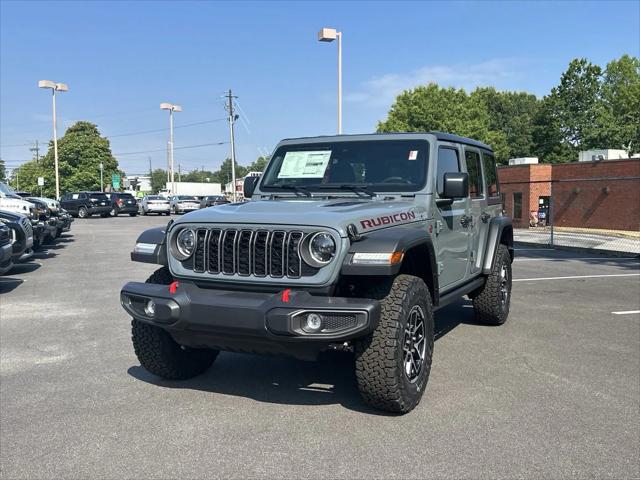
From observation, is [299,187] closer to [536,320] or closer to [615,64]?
[536,320]

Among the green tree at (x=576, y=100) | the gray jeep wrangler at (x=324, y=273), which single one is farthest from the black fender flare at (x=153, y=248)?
the green tree at (x=576, y=100)

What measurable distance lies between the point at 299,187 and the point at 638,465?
3.20 meters

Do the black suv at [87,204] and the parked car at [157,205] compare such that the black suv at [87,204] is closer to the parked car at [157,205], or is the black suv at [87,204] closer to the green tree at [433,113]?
the parked car at [157,205]

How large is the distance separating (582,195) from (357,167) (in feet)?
92.5

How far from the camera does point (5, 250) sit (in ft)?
30.1

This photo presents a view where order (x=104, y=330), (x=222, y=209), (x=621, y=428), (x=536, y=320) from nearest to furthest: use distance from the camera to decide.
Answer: (x=621, y=428) < (x=222, y=209) < (x=104, y=330) < (x=536, y=320)

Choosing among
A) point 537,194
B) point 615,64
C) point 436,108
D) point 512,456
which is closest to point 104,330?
point 512,456

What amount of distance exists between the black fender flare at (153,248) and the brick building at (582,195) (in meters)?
23.7

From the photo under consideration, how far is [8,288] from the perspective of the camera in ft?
31.7

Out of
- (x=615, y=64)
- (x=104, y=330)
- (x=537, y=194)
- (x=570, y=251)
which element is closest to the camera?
(x=104, y=330)

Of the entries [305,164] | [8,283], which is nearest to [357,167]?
[305,164]

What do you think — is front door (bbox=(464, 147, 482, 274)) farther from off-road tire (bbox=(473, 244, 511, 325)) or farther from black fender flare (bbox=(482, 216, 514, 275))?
off-road tire (bbox=(473, 244, 511, 325))

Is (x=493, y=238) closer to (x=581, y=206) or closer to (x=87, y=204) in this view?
(x=581, y=206)

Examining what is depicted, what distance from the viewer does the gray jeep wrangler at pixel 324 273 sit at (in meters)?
3.69
